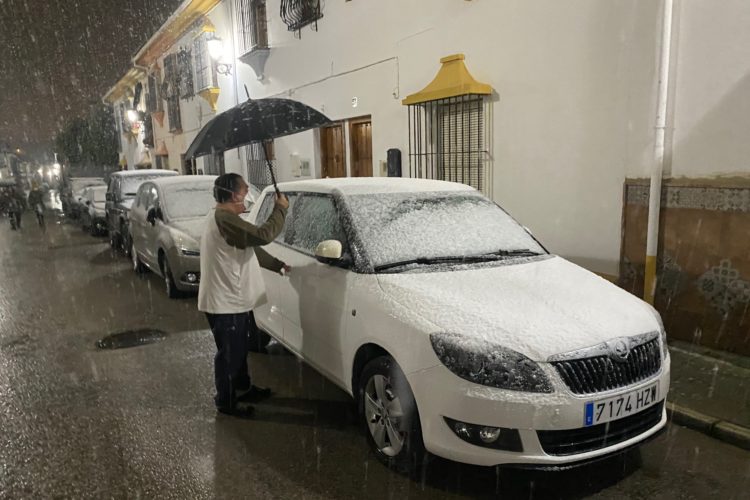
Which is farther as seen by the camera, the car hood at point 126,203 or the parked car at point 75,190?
the parked car at point 75,190

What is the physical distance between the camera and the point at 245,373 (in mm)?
4512

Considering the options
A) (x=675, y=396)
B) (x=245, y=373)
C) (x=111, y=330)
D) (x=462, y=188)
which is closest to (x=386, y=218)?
(x=462, y=188)

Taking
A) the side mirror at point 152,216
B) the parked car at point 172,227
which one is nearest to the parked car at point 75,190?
the parked car at point 172,227

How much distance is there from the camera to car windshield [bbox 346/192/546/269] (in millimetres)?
3768

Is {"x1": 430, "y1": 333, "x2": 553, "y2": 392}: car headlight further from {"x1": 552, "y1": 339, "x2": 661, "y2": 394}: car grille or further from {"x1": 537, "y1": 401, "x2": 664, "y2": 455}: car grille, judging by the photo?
{"x1": 537, "y1": 401, "x2": 664, "y2": 455}: car grille

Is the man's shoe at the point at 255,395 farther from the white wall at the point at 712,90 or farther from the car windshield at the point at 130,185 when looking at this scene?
the car windshield at the point at 130,185

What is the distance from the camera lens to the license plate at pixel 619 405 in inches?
109

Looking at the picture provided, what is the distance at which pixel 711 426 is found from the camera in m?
3.79

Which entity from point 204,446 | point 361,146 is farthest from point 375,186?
point 361,146

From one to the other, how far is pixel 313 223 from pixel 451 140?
4.81 meters

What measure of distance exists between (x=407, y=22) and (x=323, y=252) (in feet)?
22.5

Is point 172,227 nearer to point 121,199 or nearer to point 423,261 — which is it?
point 423,261

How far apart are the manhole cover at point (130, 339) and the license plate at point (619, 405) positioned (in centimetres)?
483

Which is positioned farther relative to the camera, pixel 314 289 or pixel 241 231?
pixel 314 289
